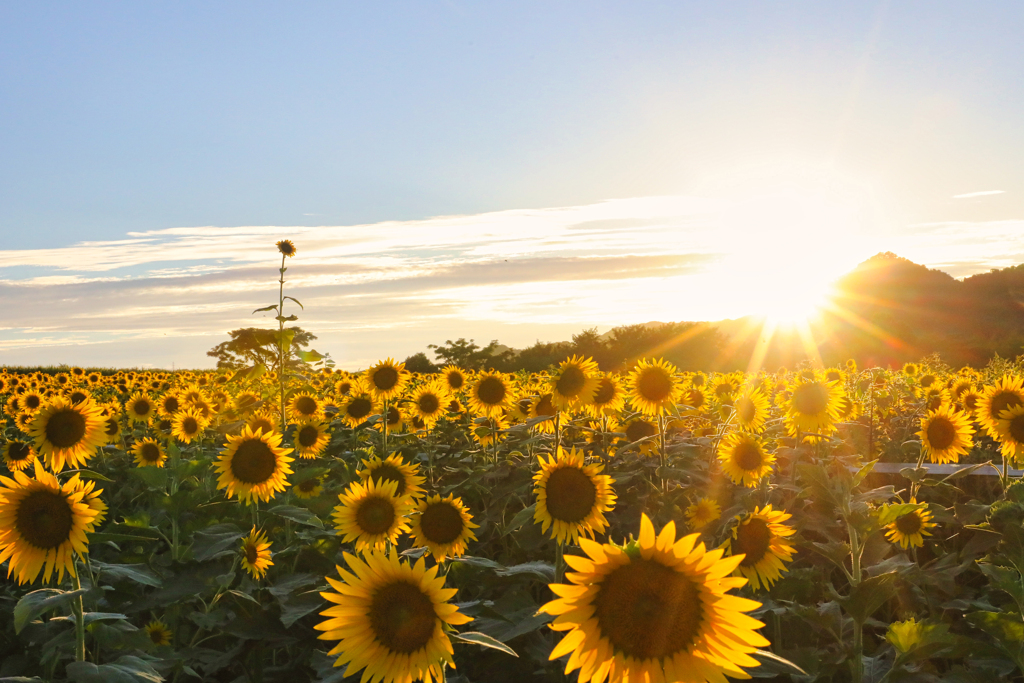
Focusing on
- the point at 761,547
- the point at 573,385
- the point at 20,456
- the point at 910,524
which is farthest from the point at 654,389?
the point at 20,456

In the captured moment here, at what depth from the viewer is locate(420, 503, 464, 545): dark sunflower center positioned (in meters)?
3.71

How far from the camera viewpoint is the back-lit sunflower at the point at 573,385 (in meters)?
5.71

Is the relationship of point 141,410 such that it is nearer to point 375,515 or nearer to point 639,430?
point 639,430

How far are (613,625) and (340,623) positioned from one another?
3.08ft

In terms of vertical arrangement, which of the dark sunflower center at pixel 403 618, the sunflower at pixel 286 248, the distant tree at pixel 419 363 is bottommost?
the distant tree at pixel 419 363

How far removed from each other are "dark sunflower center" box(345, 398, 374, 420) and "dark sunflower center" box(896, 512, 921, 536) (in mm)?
5169

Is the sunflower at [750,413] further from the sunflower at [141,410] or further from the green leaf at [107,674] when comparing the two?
the sunflower at [141,410]

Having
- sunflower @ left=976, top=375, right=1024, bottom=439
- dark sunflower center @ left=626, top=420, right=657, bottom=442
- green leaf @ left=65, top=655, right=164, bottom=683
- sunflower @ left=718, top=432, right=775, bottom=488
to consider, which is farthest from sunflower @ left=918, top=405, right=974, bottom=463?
green leaf @ left=65, top=655, right=164, bottom=683

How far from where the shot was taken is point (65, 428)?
522 centimetres

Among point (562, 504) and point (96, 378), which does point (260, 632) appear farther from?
point (96, 378)

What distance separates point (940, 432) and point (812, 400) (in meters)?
0.96

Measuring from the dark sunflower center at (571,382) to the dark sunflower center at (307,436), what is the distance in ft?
7.97

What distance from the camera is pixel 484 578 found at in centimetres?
365

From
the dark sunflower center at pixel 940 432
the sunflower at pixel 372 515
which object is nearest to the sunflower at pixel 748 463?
the dark sunflower center at pixel 940 432
